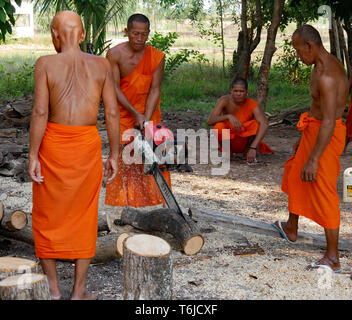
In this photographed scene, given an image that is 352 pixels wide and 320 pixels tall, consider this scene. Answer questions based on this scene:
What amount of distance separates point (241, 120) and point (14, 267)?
203 inches

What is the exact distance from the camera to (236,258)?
13.5 ft

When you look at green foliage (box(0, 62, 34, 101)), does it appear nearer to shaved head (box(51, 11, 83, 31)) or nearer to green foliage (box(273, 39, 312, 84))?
green foliage (box(273, 39, 312, 84))

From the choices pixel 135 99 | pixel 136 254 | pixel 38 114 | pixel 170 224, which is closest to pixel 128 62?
pixel 135 99

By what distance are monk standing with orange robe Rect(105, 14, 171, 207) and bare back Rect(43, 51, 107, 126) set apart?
1480mm

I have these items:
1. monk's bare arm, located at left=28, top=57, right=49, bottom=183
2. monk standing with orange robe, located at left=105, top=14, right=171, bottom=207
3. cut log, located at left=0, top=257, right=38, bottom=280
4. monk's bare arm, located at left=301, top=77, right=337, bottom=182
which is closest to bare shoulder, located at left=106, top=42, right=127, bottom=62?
monk standing with orange robe, located at left=105, top=14, right=171, bottom=207

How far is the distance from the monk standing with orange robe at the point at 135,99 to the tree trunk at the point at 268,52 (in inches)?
122

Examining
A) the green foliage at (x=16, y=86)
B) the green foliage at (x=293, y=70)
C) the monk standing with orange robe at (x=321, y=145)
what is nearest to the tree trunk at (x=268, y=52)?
the monk standing with orange robe at (x=321, y=145)

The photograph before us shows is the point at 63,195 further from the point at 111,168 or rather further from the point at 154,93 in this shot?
the point at 154,93

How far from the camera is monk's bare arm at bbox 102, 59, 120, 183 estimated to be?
329 cm

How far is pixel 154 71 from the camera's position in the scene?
4.88 metres

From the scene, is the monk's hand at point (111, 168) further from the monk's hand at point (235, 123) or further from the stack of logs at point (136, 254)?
the monk's hand at point (235, 123)
